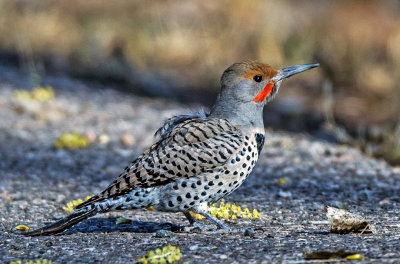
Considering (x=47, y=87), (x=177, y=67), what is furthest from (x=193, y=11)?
(x=47, y=87)

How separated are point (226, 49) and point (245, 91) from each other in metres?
7.51

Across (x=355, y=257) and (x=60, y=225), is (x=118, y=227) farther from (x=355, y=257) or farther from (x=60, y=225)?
(x=355, y=257)

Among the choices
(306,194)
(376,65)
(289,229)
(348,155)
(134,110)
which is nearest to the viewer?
(289,229)

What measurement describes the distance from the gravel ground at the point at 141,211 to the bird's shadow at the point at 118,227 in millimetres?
15

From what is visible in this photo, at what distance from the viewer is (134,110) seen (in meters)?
9.07

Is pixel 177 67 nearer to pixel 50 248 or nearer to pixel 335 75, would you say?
pixel 335 75

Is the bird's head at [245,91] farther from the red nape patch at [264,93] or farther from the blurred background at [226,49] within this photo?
the blurred background at [226,49]

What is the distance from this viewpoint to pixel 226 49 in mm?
12172

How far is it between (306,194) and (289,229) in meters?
1.25

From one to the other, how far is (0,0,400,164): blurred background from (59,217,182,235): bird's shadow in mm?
3984

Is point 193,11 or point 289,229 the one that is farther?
point 193,11

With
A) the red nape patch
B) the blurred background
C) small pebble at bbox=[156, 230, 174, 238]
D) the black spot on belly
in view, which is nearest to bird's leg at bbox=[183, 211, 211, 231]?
small pebble at bbox=[156, 230, 174, 238]

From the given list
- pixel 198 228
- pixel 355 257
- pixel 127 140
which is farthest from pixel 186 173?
pixel 127 140

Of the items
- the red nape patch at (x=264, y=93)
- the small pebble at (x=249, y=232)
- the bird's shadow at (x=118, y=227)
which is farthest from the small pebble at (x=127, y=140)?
the small pebble at (x=249, y=232)
